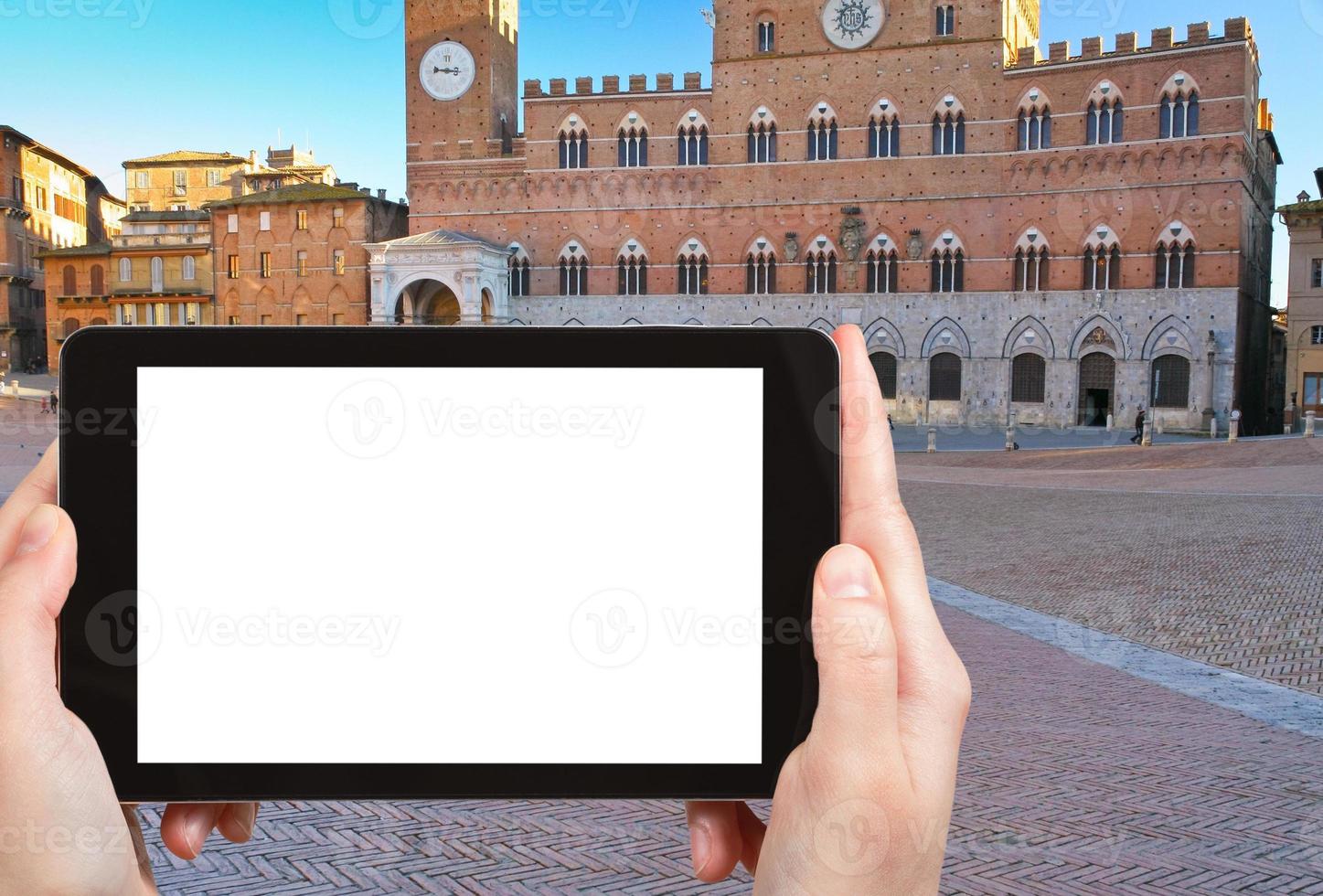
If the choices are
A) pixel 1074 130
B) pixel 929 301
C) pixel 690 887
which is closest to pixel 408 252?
pixel 929 301

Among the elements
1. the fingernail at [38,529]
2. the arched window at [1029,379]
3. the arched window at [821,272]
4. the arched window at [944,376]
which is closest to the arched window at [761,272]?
the arched window at [821,272]

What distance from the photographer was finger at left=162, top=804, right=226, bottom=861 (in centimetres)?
142

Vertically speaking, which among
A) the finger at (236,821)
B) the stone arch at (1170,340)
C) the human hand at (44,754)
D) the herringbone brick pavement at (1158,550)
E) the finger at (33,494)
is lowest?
the herringbone brick pavement at (1158,550)

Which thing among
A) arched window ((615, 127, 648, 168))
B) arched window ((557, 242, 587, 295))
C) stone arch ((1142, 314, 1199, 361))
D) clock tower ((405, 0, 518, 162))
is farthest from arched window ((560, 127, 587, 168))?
stone arch ((1142, 314, 1199, 361))

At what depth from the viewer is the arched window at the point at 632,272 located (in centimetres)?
3897

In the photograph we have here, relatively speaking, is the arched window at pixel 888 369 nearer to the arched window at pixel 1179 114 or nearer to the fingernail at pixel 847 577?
the arched window at pixel 1179 114

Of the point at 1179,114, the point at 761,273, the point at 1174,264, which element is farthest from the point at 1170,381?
the point at 761,273

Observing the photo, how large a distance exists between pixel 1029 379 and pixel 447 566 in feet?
120

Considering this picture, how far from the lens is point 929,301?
119 ft

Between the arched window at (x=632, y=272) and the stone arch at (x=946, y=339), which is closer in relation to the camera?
the stone arch at (x=946, y=339)

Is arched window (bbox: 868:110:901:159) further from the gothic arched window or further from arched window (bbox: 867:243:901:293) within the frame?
the gothic arched window

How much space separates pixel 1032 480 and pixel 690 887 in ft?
64.0

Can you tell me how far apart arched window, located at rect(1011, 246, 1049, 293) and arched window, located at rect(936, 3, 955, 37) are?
26.6ft

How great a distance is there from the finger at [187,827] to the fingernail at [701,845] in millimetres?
677
